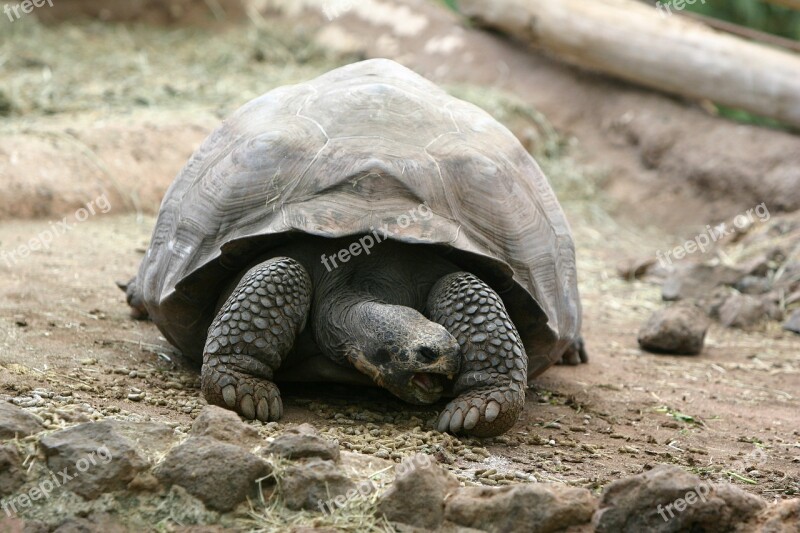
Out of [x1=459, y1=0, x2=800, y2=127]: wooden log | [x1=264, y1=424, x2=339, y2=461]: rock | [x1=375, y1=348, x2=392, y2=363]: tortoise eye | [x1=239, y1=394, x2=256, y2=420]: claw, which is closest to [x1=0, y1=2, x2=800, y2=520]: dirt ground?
[x1=239, y1=394, x2=256, y2=420]: claw

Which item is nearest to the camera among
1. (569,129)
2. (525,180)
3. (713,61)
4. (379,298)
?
(379,298)

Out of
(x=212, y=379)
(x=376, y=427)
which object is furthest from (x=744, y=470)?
(x=212, y=379)

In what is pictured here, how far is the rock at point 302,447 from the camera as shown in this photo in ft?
10.00

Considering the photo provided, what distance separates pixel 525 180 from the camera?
4.63m

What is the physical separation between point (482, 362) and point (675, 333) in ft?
7.53

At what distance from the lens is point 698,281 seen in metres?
7.31

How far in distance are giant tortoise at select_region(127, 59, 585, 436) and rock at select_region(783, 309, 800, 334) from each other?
2588 millimetres

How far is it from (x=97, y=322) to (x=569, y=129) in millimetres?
6977

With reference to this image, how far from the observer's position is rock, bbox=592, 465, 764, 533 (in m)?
2.87

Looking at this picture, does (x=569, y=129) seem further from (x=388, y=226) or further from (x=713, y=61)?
(x=388, y=226)

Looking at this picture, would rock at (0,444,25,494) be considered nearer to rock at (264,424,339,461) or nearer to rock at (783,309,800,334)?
rock at (264,424,339,461)

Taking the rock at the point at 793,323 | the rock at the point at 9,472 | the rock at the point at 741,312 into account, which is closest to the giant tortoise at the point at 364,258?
the rock at the point at 9,472

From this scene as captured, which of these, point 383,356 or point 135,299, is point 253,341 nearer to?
point 383,356

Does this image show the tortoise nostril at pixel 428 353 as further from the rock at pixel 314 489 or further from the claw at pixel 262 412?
the rock at pixel 314 489
